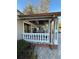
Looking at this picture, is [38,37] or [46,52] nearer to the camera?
[46,52]

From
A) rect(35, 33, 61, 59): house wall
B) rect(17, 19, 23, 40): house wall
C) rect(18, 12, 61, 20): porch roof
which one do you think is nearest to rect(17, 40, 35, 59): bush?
rect(35, 33, 61, 59): house wall

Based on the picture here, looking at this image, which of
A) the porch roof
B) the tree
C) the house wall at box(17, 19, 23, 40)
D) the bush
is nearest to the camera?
the bush

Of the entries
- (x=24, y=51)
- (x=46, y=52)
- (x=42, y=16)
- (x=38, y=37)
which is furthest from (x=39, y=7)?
(x=24, y=51)

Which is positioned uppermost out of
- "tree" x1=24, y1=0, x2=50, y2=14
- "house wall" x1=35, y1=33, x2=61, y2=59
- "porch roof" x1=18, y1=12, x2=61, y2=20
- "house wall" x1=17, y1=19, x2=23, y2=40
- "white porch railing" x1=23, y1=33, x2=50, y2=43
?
"tree" x1=24, y1=0, x2=50, y2=14

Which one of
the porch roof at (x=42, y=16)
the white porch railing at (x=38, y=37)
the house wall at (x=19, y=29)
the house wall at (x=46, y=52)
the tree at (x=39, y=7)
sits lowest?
the house wall at (x=46, y=52)

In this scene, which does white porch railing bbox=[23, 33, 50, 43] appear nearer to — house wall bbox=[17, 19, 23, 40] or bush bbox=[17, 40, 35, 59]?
house wall bbox=[17, 19, 23, 40]

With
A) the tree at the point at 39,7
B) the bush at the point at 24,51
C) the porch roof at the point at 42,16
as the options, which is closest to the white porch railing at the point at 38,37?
the bush at the point at 24,51

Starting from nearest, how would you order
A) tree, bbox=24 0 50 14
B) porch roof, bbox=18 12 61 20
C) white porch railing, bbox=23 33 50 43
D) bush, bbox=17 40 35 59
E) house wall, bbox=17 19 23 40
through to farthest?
bush, bbox=17 40 35 59
porch roof, bbox=18 12 61 20
white porch railing, bbox=23 33 50 43
house wall, bbox=17 19 23 40
tree, bbox=24 0 50 14

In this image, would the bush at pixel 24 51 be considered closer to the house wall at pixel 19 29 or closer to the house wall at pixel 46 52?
the house wall at pixel 46 52

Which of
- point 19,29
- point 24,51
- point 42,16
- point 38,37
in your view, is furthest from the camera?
point 19,29

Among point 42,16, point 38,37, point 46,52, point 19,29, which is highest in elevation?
point 42,16

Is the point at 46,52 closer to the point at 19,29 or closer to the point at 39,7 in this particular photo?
the point at 19,29
